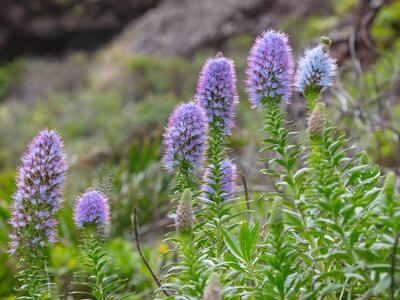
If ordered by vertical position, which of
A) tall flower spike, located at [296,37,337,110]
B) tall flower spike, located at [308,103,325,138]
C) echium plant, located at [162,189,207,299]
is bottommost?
echium plant, located at [162,189,207,299]

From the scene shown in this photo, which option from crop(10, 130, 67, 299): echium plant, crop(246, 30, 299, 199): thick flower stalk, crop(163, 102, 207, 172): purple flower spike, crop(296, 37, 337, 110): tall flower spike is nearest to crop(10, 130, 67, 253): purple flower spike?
crop(10, 130, 67, 299): echium plant

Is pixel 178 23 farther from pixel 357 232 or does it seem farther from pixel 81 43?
pixel 357 232

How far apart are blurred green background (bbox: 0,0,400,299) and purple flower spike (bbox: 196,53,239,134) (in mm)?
425

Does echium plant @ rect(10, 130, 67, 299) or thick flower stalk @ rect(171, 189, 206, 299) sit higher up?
echium plant @ rect(10, 130, 67, 299)

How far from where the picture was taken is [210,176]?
73.4 inches

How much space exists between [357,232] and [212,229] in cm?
51

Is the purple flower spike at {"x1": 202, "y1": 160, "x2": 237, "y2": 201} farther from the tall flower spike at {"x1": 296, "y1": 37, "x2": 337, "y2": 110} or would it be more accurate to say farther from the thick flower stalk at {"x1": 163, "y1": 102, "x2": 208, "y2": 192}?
the tall flower spike at {"x1": 296, "y1": 37, "x2": 337, "y2": 110}

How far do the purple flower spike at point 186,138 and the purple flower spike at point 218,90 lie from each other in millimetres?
86

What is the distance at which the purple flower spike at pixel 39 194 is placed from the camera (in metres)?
1.74

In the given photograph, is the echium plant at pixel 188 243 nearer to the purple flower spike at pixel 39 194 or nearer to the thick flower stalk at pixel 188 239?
the thick flower stalk at pixel 188 239

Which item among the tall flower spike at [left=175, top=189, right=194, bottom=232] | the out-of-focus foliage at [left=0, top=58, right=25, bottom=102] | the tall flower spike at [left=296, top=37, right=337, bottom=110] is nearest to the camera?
the tall flower spike at [left=175, top=189, right=194, bottom=232]

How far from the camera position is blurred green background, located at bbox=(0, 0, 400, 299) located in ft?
16.5

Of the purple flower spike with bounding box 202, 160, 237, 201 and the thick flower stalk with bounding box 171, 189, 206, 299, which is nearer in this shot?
the thick flower stalk with bounding box 171, 189, 206, 299

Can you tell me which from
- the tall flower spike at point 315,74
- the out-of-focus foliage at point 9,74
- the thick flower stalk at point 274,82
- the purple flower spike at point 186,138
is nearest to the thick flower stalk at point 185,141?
the purple flower spike at point 186,138
